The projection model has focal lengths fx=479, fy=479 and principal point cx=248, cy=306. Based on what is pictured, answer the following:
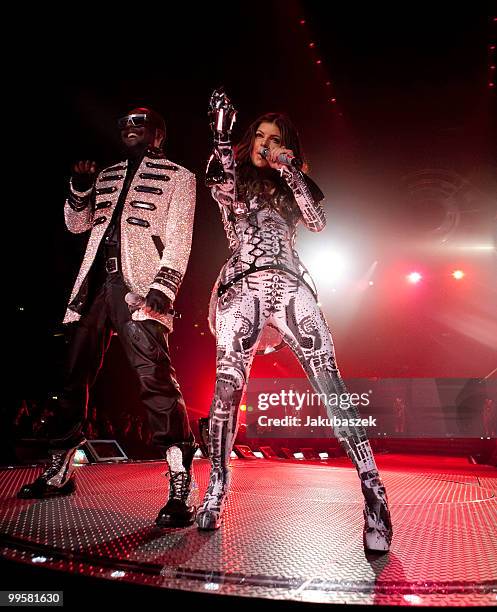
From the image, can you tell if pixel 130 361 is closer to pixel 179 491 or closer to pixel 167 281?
pixel 167 281

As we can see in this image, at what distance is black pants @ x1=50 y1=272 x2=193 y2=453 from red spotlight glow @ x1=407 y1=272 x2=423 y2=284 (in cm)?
1426

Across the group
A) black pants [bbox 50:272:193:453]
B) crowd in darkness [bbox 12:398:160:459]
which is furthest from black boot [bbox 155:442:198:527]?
crowd in darkness [bbox 12:398:160:459]

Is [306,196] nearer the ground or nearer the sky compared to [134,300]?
nearer the sky

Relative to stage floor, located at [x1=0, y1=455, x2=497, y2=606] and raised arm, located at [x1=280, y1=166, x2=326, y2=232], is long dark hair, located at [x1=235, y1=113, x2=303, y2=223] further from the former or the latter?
stage floor, located at [x1=0, y1=455, x2=497, y2=606]

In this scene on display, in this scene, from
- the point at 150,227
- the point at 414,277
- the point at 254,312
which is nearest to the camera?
the point at 254,312

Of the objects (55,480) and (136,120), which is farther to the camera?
(136,120)

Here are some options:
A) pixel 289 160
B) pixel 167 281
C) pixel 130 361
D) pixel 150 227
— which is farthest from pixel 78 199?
pixel 289 160

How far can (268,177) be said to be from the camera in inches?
98.4

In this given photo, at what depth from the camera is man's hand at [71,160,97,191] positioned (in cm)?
279

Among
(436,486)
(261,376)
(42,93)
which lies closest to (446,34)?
(42,93)

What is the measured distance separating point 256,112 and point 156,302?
5.29 metres

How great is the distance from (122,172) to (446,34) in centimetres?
512

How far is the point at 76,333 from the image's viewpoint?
2.69m

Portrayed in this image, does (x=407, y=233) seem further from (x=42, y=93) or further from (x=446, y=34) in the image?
(x=42, y=93)
